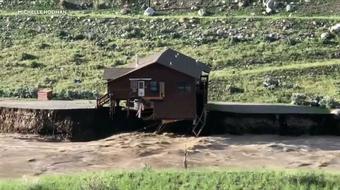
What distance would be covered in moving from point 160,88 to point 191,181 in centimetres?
1358

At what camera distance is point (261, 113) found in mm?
45562

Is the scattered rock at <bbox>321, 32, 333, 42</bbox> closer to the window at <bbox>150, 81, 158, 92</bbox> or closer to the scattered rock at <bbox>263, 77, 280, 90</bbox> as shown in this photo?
the scattered rock at <bbox>263, 77, 280, 90</bbox>

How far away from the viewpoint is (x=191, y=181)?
32.1m

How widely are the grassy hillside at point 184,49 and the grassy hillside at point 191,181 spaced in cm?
1918

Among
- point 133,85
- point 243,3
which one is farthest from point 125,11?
point 133,85

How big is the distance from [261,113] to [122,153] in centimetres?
934

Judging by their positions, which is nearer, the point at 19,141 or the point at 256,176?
the point at 256,176

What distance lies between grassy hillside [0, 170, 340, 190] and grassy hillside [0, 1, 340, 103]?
1918 cm

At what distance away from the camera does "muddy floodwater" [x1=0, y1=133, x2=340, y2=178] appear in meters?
37.4

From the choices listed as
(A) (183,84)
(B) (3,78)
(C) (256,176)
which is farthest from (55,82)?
(C) (256,176)

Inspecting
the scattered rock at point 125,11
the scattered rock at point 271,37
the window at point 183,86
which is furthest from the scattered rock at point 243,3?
the window at point 183,86

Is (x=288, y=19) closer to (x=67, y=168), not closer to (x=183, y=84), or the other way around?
(x=183, y=84)

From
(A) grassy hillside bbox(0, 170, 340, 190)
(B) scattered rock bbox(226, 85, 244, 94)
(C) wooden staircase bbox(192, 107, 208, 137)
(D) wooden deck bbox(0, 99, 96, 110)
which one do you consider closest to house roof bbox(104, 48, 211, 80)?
(C) wooden staircase bbox(192, 107, 208, 137)

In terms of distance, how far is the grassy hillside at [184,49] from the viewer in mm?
54594
